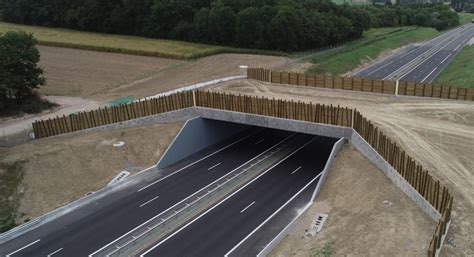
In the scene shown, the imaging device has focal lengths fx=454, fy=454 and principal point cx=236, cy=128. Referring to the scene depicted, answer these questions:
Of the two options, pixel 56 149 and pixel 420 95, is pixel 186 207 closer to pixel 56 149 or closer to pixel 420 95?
pixel 56 149

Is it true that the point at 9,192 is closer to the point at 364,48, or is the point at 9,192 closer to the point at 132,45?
the point at 132,45

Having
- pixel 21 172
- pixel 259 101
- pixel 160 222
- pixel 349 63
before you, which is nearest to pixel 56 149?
pixel 21 172

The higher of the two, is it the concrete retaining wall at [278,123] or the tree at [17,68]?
the tree at [17,68]

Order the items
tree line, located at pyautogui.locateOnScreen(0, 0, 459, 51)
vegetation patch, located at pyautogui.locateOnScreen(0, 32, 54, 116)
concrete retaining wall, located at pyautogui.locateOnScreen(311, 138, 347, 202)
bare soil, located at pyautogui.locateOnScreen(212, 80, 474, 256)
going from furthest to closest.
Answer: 1. tree line, located at pyautogui.locateOnScreen(0, 0, 459, 51)
2. vegetation patch, located at pyautogui.locateOnScreen(0, 32, 54, 116)
3. concrete retaining wall, located at pyautogui.locateOnScreen(311, 138, 347, 202)
4. bare soil, located at pyautogui.locateOnScreen(212, 80, 474, 256)

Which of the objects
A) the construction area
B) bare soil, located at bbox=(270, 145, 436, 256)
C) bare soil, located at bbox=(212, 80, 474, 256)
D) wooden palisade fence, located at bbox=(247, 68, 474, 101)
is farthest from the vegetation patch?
bare soil, located at bbox=(270, 145, 436, 256)

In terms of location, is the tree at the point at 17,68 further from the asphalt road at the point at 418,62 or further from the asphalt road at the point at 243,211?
the asphalt road at the point at 418,62

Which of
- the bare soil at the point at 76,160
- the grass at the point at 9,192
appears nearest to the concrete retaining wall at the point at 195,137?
the bare soil at the point at 76,160

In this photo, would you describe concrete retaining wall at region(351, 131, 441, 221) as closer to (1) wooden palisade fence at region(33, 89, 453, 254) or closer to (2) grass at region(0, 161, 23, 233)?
(1) wooden palisade fence at region(33, 89, 453, 254)
